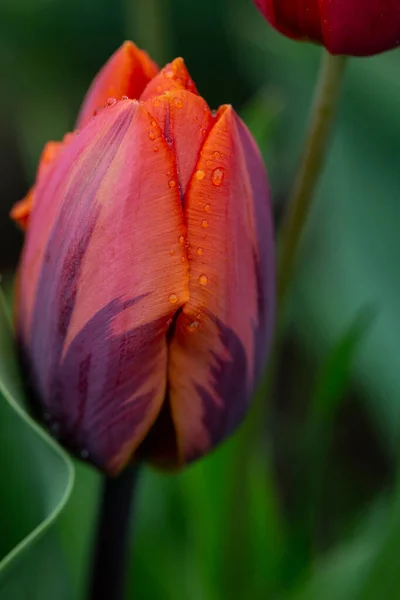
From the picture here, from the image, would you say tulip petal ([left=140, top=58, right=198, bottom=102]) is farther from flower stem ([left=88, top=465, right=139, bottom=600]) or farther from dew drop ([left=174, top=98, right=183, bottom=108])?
flower stem ([left=88, top=465, right=139, bottom=600])

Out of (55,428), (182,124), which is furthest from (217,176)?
(55,428)

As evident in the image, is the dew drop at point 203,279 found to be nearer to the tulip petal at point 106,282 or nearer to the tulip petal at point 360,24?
the tulip petal at point 106,282

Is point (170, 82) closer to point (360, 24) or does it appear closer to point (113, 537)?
point (360, 24)

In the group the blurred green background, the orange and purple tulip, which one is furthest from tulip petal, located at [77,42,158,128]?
the blurred green background

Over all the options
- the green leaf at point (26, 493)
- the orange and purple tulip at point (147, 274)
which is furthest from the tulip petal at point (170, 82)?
the green leaf at point (26, 493)

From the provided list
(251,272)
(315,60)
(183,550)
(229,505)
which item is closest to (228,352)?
(251,272)

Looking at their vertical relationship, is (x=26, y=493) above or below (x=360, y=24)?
below
